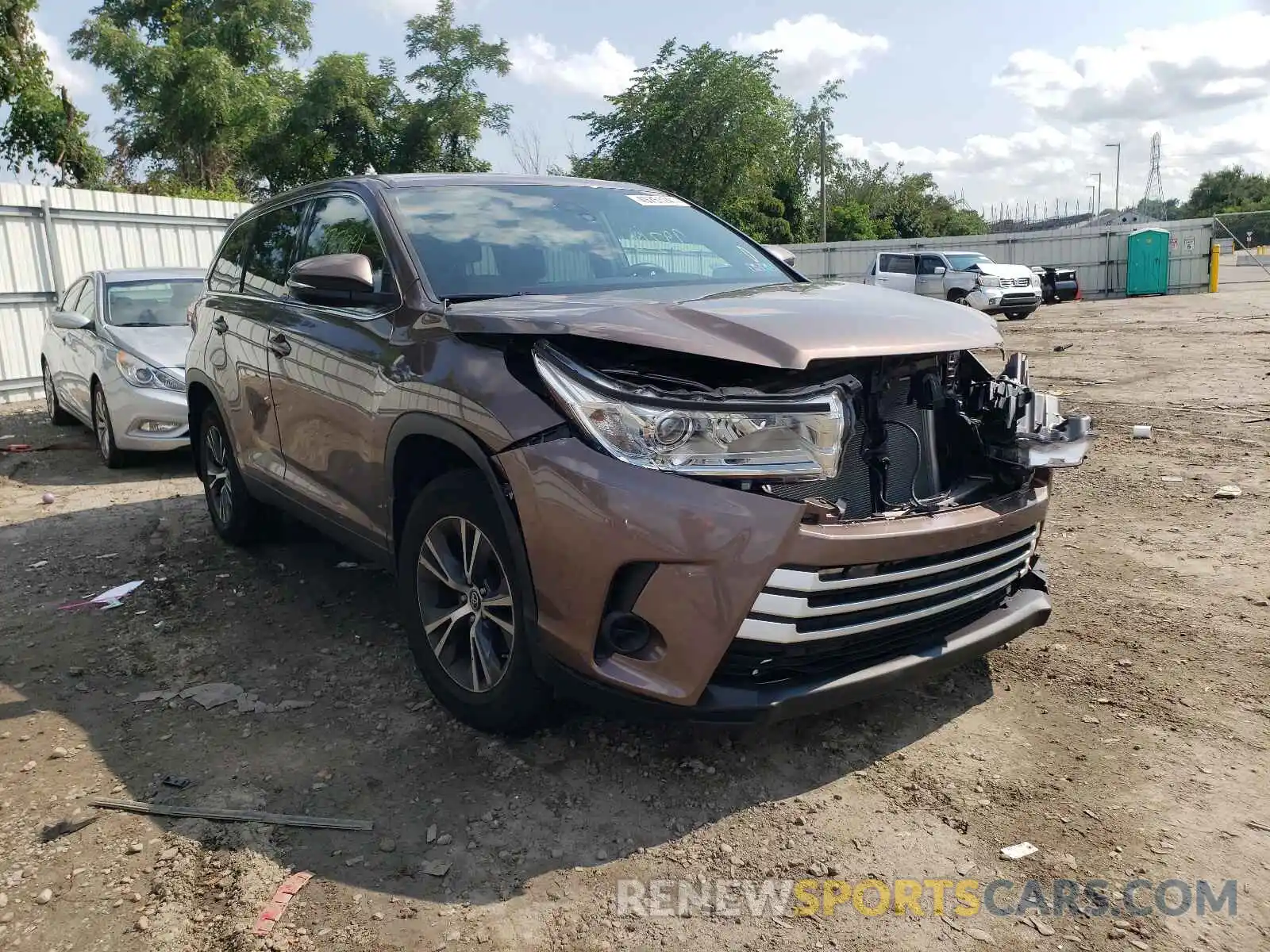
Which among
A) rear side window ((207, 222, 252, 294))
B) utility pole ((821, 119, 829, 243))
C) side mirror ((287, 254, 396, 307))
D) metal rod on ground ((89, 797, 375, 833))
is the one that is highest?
utility pole ((821, 119, 829, 243))

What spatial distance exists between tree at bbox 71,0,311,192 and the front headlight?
103 ft

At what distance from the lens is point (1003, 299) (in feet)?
78.4

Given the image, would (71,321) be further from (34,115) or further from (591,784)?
(34,115)

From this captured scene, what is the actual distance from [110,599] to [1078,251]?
110ft

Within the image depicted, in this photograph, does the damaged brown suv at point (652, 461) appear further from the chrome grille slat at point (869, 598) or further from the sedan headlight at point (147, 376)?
the sedan headlight at point (147, 376)

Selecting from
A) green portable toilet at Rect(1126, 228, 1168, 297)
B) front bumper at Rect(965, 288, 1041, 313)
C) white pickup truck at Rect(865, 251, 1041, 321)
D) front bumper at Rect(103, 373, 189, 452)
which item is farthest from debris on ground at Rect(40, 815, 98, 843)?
green portable toilet at Rect(1126, 228, 1168, 297)

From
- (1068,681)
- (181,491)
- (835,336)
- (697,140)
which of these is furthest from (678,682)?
(697,140)

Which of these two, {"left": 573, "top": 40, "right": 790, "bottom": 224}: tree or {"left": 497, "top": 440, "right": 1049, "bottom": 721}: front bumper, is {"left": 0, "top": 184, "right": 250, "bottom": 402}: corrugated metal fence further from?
{"left": 573, "top": 40, "right": 790, "bottom": 224}: tree

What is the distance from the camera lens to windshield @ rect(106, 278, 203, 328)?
8523mm

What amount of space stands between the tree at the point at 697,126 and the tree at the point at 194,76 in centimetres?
1115

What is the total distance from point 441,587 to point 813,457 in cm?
140

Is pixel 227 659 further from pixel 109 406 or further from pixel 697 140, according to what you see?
pixel 697 140

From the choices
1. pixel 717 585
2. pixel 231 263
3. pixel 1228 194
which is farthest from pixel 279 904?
pixel 1228 194

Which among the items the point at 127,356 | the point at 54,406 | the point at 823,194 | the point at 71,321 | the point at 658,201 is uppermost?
the point at 823,194
